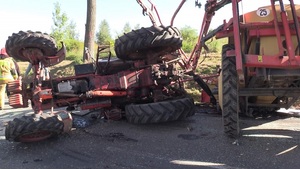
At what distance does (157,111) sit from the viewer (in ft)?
17.9

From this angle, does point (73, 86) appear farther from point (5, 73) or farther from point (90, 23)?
point (90, 23)

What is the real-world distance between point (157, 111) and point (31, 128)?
2.02 m

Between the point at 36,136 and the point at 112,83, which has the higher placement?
the point at 112,83

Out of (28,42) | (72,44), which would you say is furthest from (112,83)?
(72,44)

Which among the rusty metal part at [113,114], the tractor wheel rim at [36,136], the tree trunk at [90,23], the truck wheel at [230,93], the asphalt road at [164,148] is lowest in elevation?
the asphalt road at [164,148]

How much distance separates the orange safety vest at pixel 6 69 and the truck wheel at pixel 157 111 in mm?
4926

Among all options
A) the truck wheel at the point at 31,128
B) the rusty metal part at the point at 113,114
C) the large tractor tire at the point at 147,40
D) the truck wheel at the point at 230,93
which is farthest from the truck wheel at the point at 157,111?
the truck wheel at the point at 31,128

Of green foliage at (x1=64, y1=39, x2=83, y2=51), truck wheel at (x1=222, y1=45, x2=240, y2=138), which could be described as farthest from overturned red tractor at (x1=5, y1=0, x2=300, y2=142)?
green foliage at (x1=64, y1=39, x2=83, y2=51)

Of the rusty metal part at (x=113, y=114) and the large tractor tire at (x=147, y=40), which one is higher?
the large tractor tire at (x=147, y=40)

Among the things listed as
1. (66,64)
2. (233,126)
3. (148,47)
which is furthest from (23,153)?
(66,64)

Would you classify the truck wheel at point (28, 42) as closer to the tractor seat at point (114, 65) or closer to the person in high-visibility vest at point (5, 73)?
the tractor seat at point (114, 65)

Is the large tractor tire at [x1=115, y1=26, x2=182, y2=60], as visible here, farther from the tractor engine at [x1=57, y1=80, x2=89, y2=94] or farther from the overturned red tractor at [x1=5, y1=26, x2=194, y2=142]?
the tractor engine at [x1=57, y1=80, x2=89, y2=94]

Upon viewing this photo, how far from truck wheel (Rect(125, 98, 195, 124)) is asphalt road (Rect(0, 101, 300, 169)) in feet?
0.69

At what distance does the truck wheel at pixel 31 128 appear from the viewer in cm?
462
